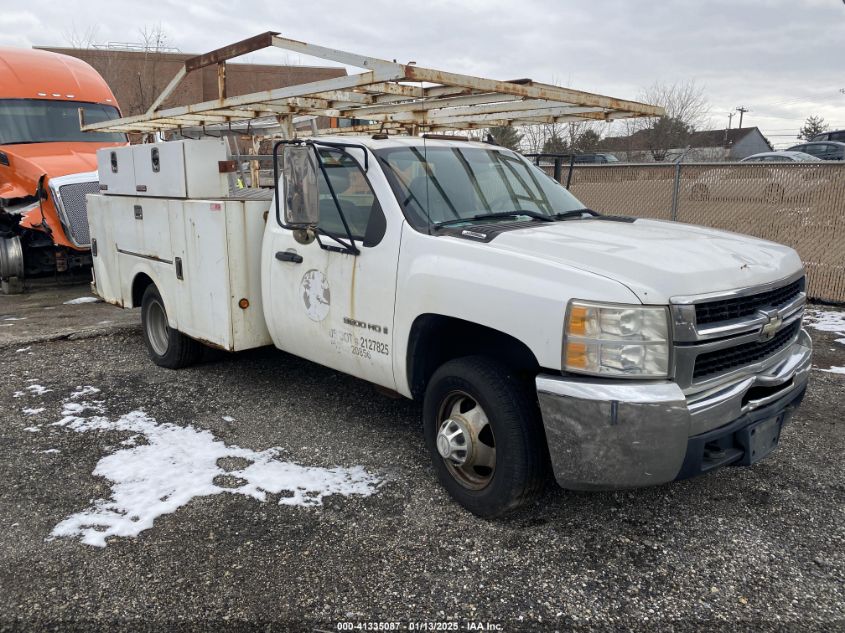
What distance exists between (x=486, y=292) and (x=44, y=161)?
9553 millimetres

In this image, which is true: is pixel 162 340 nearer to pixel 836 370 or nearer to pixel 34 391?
pixel 34 391

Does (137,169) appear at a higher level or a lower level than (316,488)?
higher

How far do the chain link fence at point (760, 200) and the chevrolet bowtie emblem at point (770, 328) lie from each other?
5465 millimetres

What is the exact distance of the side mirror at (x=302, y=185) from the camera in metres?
3.68

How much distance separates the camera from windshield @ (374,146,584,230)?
12.9 ft

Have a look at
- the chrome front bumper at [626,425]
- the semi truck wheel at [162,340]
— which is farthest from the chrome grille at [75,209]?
the chrome front bumper at [626,425]

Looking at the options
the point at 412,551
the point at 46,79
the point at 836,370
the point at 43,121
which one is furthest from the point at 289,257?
the point at 46,79

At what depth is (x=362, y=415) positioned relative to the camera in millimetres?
4945

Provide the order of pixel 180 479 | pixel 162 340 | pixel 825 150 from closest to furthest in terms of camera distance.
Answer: pixel 180 479, pixel 162 340, pixel 825 150

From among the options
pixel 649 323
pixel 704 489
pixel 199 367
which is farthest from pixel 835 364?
pixel 199 367

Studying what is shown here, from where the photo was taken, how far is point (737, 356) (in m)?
3.16

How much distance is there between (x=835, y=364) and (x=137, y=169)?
6416mm

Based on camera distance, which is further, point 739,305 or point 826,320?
point 826,320

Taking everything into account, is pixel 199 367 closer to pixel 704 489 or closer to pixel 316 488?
pixel 316 488
